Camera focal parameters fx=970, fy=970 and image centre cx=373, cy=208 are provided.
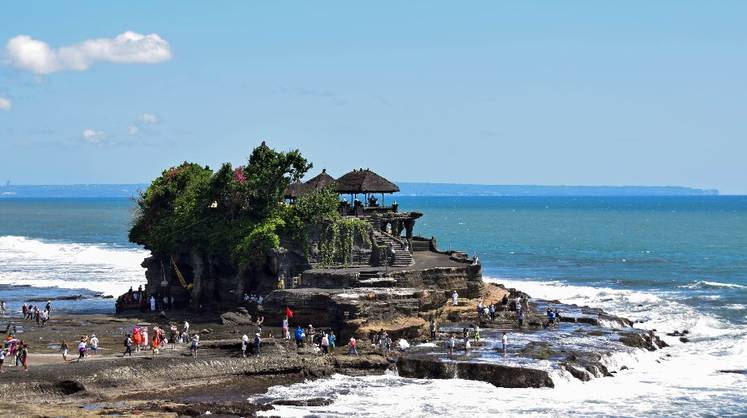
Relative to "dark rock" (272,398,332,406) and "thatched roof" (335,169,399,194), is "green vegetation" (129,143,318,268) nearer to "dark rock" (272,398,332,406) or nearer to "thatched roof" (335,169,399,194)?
"thatched roof" (335,169,399,194)

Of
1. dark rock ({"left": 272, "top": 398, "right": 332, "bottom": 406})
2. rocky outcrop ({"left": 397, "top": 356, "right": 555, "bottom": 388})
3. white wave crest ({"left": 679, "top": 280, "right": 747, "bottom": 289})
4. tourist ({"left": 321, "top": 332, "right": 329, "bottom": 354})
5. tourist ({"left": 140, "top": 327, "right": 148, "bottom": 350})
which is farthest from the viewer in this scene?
white wave crest ({"left": 679, "top": 280, "right": 747, "bottom": 289})

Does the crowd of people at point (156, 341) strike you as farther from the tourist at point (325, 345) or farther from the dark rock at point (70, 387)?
the tourist at point (325, 345)

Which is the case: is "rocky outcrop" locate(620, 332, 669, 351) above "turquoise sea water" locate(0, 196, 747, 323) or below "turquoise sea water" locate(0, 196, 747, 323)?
below

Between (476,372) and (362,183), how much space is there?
66.9ft

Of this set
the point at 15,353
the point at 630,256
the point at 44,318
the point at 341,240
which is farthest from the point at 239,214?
the point at 630,256

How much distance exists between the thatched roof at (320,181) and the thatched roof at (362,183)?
78 cm

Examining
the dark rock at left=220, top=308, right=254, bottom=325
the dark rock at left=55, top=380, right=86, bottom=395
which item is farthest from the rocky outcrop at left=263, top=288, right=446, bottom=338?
the dark rock at left=55, top=380, right=86, bottom=395

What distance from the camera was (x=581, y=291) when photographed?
67.3 metres

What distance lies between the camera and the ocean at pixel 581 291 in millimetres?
34250

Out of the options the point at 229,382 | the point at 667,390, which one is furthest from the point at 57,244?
the point at 667,390

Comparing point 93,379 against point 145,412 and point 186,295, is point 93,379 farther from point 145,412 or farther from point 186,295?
point 186,295

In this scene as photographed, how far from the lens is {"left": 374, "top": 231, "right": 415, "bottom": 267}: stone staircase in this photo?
5172 centimetres

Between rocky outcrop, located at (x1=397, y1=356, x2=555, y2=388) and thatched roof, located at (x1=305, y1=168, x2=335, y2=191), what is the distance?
19931mm

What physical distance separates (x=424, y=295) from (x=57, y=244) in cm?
7585
